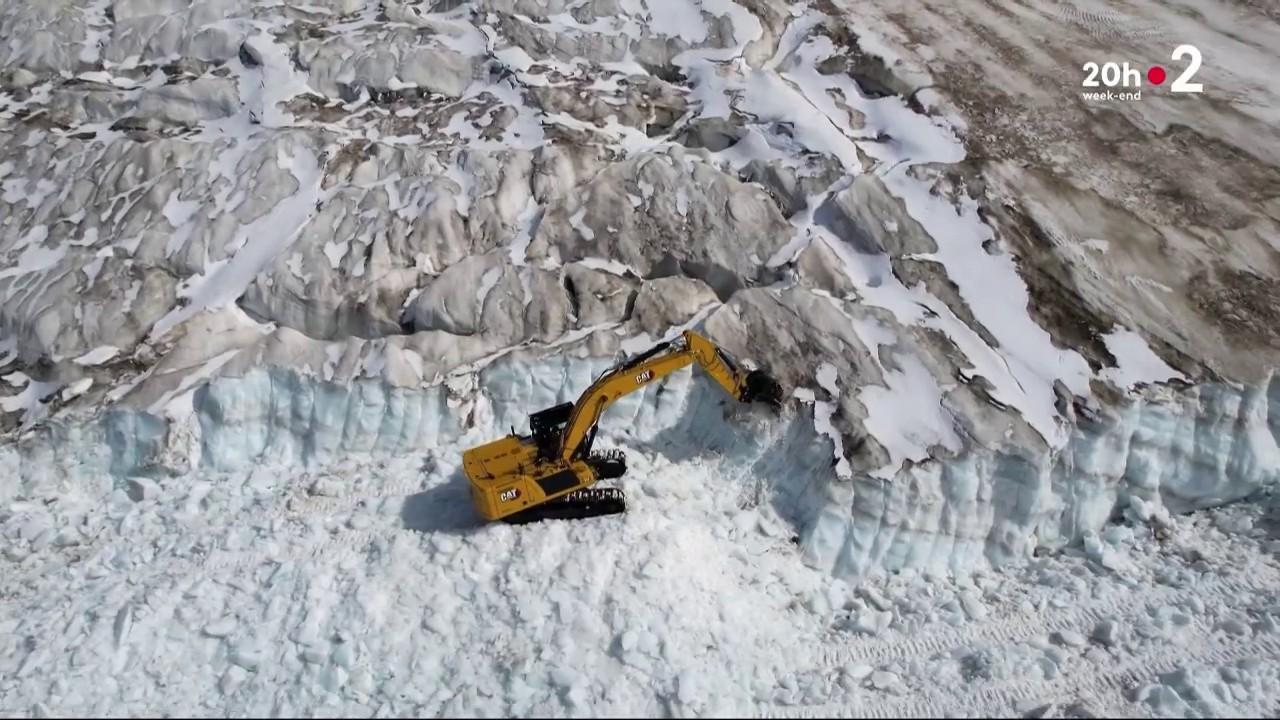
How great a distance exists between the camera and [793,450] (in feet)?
45.6

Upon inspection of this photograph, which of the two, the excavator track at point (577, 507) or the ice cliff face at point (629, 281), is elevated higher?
the ice cliff face at point (629, 281)

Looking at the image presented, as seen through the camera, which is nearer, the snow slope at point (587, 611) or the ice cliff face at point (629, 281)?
the snow slope at point (587, 611)

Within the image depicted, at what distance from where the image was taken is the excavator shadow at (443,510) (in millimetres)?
13047

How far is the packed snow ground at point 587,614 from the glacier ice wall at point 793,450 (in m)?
0.43

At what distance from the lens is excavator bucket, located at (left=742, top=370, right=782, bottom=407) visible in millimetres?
13789

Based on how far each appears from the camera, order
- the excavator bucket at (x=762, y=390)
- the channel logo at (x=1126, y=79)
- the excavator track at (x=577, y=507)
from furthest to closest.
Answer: the channel logo at (x=1126, y=79) < the excavator bucket at (x=762, y=390) < the excavator track at (x=577, y=507)

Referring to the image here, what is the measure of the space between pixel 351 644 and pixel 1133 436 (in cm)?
1197

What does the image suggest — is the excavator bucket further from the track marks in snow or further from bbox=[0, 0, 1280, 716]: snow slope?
the track marks in snow

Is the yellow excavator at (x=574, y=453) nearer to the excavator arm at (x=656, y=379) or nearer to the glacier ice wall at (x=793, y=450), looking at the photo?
the excavator arm at (x=656, y=379)

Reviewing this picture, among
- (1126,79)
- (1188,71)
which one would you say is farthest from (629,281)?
(1188,71)

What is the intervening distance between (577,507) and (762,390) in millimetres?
3447

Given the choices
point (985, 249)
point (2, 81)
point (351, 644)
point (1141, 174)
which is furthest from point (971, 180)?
point (2, 81)

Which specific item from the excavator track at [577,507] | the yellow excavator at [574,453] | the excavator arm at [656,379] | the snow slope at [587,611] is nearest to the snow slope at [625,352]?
the snow slope at [587,611]

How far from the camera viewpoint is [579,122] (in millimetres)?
18500
